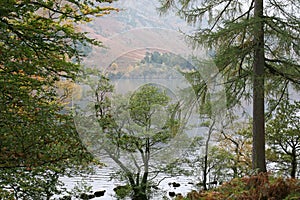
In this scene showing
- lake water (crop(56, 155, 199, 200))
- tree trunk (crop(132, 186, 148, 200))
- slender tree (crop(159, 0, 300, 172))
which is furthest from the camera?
lake water (crop(56, 155, 199, 200))

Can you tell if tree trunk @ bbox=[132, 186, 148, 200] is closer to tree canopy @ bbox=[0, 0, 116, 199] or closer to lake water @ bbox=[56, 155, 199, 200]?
lake water @ bbox=[56, 155, 199, 200]

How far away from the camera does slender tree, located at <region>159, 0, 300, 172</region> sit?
3960 millimetres

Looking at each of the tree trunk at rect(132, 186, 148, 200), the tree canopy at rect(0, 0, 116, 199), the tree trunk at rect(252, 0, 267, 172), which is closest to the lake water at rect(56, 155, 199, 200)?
the tree trunk at rect(132, 186, 148, 200)

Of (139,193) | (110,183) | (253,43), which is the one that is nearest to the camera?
(253,43)

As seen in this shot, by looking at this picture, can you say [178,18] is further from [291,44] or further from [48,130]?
[48,130]

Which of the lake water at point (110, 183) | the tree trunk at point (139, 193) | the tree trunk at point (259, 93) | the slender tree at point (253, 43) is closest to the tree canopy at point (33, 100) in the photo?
the slender tree at point (253, 43)

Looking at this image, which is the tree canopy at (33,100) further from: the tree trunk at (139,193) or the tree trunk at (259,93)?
the tree trunk at (139,193)

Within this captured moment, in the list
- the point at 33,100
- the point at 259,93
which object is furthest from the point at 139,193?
the point at 33,100

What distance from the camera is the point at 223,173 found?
7.96 meters

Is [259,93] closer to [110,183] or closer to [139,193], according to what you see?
[139,193]

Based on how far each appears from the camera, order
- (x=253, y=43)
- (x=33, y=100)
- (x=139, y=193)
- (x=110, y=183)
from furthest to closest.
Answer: (x=110, y=183) < (x=139, y=193) < (x=253, y=43) < (x=33, y=100)

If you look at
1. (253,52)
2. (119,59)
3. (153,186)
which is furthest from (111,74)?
(153,186)

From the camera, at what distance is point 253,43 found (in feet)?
13.7

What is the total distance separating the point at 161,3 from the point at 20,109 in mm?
2285
